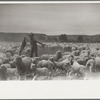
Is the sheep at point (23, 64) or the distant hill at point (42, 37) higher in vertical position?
the distant hill at point (42, 37)

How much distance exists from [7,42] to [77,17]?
0.59 meters

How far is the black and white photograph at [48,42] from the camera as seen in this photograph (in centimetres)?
184

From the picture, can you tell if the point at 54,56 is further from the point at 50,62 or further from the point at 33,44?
the point at 33,44

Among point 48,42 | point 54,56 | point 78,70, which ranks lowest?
point 78,70

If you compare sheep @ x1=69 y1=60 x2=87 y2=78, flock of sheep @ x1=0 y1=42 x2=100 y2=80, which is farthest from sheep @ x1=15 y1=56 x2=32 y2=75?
sheep @ x1=69 y1=60 x2=87 y2=78

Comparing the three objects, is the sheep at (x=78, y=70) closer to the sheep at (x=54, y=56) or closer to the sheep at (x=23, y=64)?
the sheep at (x=54, y=56)

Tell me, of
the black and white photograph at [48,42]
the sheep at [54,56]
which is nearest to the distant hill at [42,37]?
the black and white photograph at [48,42]

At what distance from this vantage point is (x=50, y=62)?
1855 mm

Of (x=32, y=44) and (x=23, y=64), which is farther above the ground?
(x=32, y=44)

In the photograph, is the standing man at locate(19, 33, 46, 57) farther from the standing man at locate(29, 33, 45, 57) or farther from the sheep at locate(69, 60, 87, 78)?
the sheep at locate(69, 60, 87, 78)

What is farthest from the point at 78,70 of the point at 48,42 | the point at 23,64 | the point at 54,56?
the point at 23,64

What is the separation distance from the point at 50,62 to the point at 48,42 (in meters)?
0.16

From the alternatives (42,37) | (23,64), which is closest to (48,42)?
(42,37)

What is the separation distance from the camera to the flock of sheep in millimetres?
1837
